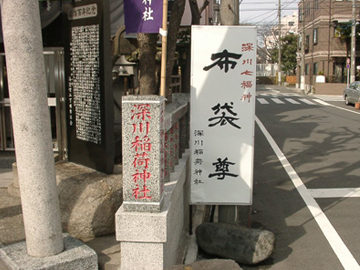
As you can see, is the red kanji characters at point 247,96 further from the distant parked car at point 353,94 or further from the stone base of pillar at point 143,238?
the distant parked car at point 353,94

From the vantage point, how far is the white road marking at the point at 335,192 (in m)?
7.86

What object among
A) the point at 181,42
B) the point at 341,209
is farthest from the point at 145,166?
the point at 181,42

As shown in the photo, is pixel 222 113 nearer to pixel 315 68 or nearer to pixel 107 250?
pixel 107 250

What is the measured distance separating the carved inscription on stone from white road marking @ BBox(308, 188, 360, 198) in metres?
4.58

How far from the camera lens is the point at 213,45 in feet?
17.6

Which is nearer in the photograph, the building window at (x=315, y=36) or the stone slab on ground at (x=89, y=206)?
the stone slab on ground at (x=89, y=206)

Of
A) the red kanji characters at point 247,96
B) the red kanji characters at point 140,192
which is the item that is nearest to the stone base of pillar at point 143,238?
the red kanji characters at point 140,192

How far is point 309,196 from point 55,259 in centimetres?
541

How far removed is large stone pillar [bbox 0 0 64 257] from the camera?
354 cm

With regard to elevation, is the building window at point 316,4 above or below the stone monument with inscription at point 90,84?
above

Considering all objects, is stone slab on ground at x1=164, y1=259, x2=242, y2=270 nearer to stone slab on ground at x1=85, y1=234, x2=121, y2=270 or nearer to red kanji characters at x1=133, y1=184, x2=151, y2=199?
red kanji characters at x1=133, y1=184, x2=151, y2=199

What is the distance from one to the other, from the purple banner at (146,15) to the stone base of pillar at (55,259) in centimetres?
283

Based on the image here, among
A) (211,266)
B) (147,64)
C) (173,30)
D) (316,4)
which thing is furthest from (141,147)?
(316,4)

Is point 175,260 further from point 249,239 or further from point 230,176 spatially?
point 230,176
